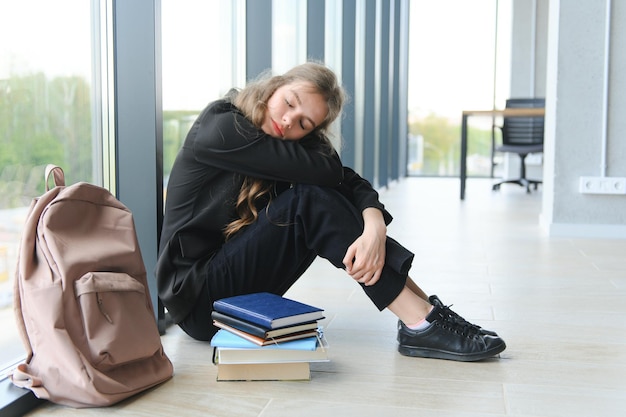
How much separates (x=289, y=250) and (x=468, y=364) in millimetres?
491

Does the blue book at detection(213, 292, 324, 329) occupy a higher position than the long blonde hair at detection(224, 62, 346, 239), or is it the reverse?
the long blonde hair at detection(224, 62, 346, 239)

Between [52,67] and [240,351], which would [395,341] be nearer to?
[240,351]

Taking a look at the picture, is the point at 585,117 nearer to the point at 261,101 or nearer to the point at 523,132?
the point at 261,101

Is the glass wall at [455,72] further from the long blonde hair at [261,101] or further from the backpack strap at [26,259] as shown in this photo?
the backpack strap at [26,259]

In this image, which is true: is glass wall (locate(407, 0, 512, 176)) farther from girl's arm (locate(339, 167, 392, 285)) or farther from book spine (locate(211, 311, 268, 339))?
book spine (locate(211, 311, 268, 339))

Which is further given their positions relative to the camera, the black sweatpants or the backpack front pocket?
the black sweatpants

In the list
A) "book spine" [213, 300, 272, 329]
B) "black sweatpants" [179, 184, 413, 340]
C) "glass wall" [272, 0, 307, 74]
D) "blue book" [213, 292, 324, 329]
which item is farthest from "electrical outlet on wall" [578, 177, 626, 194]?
"book spine" [213, 300, 272, 329]

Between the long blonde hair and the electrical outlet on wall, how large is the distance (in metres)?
2.61

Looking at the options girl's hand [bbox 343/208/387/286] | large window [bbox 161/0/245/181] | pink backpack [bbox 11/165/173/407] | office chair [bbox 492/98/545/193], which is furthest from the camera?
office chair [bbox 492/98/545/193]

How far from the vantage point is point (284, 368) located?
5.31 feet

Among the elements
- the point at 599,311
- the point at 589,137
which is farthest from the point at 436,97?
the point at 599,311

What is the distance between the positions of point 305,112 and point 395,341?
64cm

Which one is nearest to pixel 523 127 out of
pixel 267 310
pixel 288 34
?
pixel 288 34

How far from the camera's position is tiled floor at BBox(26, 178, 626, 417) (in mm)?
1477
